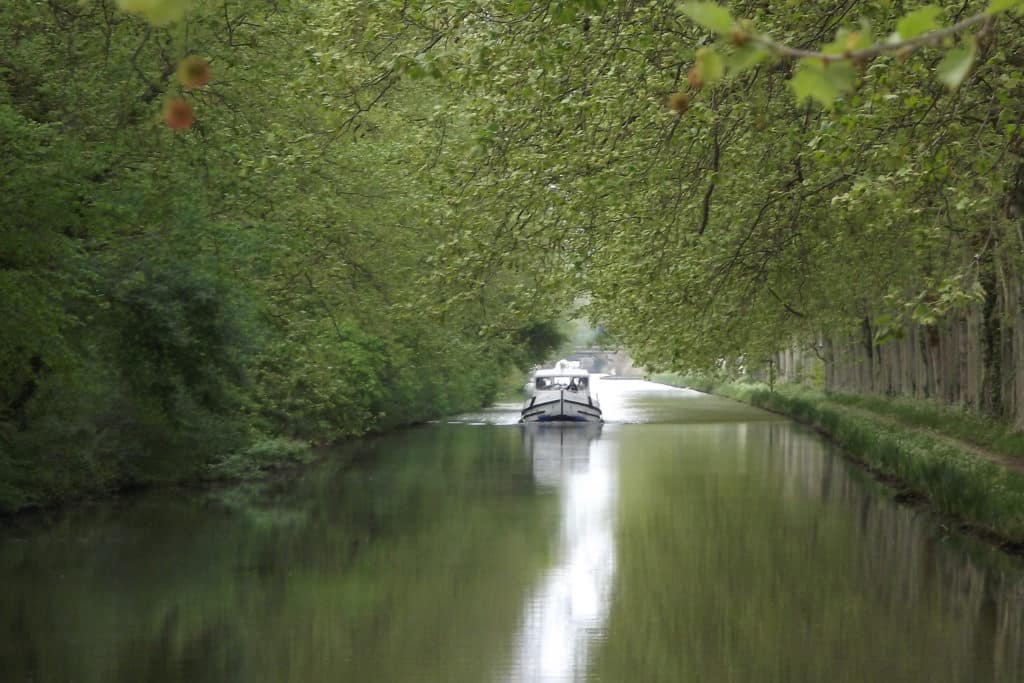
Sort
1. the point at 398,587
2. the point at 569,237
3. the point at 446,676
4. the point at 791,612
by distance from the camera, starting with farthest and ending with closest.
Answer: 1. the point at 569,237
2. the point at 398,587
3. the point at 791,612
4. the point at 446,676

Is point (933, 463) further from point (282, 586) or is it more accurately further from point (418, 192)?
point (282, 586)

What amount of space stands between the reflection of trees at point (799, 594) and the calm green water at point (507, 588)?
44mm

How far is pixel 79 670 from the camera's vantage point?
11414mm

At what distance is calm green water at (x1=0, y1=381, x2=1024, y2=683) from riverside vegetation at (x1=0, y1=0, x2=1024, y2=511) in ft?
7.60

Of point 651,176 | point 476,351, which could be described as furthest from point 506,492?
point 476,351

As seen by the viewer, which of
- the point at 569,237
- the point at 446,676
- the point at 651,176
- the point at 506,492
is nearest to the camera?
the point at 446,676

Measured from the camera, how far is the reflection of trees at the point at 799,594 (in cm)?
1181

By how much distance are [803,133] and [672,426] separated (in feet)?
127

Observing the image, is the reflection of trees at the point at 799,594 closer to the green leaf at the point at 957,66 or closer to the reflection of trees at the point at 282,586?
the reflection of trees at the point at 282,586

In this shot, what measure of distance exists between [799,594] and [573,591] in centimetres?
245

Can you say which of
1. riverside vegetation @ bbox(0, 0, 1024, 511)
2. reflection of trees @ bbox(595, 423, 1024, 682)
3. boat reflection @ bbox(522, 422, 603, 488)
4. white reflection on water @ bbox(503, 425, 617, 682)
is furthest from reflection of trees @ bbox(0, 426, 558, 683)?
boat reflection @ bbox(522, 422, 603, 488)

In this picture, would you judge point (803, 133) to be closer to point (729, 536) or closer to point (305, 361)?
point (729, 536)

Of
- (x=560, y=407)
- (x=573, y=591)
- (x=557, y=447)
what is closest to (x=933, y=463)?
(x=573, y=591)

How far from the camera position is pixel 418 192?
29203 mm
